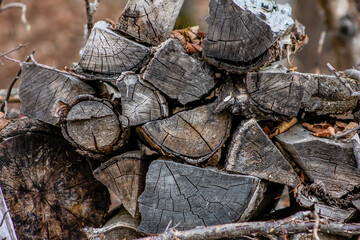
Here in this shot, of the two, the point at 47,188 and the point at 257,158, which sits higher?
the point at 257,158

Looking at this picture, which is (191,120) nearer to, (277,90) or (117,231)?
(277,90)

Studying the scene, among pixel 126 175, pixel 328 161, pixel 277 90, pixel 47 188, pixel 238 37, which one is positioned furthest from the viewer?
pixel 47 188

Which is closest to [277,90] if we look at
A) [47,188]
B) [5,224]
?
[47,188]

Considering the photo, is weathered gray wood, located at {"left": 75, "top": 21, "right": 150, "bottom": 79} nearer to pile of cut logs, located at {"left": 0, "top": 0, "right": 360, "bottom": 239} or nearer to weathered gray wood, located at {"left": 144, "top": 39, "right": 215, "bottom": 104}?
pile of cut logs, located at {"left": 0, "top": 0, "right": 360, "bottom": 239}

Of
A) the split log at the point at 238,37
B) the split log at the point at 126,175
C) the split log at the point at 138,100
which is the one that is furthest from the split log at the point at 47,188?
the split log at the point at 238,37

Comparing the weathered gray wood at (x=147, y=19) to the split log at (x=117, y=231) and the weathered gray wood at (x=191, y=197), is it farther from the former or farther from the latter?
the split log at (x=117, y=231)

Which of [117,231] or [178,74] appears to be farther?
[117,231]

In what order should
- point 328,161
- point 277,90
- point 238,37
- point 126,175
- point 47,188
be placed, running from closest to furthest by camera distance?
point 238,37 < point 277,90 < point 328,161 < point 126,175 < point 47,188

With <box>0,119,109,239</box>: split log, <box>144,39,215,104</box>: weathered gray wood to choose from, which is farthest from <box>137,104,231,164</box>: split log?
<box>0,119,109,239</box>: split log

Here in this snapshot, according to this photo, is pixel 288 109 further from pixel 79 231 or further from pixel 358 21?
pixel 358 21
